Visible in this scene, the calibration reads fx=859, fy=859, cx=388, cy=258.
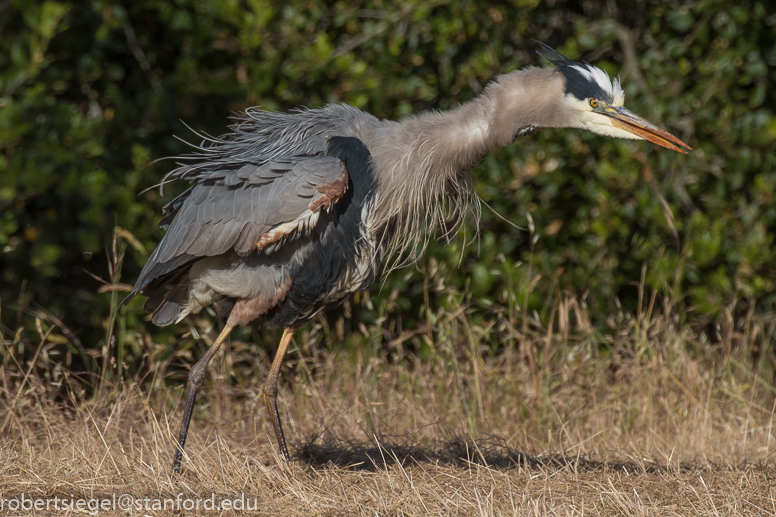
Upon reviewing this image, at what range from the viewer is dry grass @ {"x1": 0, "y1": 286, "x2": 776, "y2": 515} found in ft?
11.7

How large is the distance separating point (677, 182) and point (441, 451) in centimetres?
301

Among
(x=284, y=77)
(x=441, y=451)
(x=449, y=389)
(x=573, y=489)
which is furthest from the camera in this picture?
(x=284, y=77)

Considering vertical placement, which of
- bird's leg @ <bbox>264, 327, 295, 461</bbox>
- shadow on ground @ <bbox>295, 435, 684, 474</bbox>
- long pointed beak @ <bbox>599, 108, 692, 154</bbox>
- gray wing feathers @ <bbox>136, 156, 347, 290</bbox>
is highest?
long pointed beak @ <bbox>599, 108, 692, 154</bbox>

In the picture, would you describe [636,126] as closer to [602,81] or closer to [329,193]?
[602,81]

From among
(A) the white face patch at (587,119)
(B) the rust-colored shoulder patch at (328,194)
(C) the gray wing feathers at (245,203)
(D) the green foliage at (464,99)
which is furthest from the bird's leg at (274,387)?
(A) the white face patch at (587,119)

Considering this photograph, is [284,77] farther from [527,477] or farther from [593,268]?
[527,477]

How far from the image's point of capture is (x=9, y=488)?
345cm

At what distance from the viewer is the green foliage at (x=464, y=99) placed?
5793 millimetres

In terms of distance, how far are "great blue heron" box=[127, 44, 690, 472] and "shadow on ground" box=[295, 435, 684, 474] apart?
0.30 meters

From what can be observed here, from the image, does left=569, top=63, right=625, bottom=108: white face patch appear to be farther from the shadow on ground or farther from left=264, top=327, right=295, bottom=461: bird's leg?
left=264, top=327, right=295, bottom=461: bird's leg

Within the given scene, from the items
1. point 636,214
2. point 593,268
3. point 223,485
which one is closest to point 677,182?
point 636,214

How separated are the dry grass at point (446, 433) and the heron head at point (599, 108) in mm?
1548

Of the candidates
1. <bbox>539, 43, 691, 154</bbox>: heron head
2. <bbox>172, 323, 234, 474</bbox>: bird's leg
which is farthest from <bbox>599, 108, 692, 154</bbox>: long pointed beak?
<bbox>172, 323, 234, 474</bbox>: bird's leg

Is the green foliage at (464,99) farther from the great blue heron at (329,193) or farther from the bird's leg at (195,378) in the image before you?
the bird's leg at (195,378)
